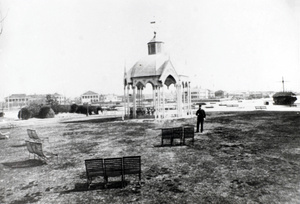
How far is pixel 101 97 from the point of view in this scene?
513 ft

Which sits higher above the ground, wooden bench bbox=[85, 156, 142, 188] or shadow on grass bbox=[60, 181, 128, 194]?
wooden bench bbox=[85, 156, 142, 188]

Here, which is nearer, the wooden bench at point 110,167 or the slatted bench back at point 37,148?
the wooden bench at point 110,167

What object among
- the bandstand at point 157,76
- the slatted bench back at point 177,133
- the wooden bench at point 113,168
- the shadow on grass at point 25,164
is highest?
the bandstand at point 157,76

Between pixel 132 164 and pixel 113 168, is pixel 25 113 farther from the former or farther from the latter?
pixel 132 164

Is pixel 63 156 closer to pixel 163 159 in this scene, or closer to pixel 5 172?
pixel 5 172

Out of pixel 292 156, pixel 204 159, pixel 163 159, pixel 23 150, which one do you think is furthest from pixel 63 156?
pixel 292 156

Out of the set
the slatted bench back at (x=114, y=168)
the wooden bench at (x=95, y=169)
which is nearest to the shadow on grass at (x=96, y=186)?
the wooden bench at (x=95, y=169)

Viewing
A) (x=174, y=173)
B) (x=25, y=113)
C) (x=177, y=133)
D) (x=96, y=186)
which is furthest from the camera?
(x=25, y=113)

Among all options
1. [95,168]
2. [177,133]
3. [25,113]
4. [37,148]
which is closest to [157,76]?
[177,133]

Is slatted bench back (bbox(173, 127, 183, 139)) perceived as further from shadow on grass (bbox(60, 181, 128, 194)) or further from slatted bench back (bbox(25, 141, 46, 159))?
slatted bench back (bbox(25, 141, 46, 159))

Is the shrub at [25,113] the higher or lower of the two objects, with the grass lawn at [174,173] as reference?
higher

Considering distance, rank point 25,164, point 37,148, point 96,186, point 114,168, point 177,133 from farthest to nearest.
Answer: point 177,133
point 25,164
point 37,148
point 114,168
point 96,186

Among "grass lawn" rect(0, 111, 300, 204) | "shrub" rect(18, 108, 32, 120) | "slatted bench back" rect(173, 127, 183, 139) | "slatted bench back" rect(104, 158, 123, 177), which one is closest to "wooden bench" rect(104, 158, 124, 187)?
"slatted bench back" rect(104, 158, 123, 177)

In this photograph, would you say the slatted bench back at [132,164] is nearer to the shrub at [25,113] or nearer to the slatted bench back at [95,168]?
the slatted bench back at [95,168]
